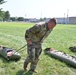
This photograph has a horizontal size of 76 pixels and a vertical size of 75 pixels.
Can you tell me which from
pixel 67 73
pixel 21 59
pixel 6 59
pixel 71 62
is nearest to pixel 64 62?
pixel 71 62

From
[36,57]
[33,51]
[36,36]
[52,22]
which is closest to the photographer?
[52,22]

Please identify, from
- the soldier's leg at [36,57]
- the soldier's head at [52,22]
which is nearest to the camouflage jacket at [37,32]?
the soldier's head at [52,22]

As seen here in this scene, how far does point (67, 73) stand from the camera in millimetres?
7289

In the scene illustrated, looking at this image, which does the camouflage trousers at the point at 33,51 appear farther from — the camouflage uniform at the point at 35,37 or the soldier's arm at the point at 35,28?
the soldier's arm at the point at 35,28

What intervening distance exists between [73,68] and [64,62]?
575mm

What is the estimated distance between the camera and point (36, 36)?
6.50 meters

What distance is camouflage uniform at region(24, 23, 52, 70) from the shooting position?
6210mm

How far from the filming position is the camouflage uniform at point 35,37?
244 inches

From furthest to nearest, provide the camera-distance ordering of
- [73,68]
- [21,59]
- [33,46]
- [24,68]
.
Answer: [21,59], [73,68], [24,68], [33,46]

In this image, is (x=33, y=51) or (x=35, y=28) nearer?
(x=35, y=28)

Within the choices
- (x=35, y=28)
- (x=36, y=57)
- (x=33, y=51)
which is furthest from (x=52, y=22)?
(x=36, y=57)

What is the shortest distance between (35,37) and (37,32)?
0.25m

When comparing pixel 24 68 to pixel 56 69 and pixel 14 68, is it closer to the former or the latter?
pixel 14 68

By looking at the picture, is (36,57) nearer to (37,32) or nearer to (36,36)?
(36,36)
